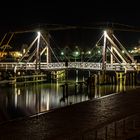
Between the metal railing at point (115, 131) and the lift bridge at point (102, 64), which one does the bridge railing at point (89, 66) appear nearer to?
the lift bridge at point (102, 64)

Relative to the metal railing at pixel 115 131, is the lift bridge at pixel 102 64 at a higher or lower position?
higher

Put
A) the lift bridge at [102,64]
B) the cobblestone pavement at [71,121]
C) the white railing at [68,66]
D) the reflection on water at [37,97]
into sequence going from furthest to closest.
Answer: the white railing at [68,66]
the lift bridge at [102,64]
the reflection on water at [37,97]
the cobblestone pavement at [71,121]

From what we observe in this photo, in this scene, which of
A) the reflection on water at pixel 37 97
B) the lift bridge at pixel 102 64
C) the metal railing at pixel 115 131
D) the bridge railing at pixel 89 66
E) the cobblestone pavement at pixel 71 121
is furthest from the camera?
the bridge railing at pixel 89 66

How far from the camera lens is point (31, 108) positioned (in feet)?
105

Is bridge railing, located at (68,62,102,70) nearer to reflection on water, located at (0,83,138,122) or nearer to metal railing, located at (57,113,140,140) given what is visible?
reflection on water, located at (0,83,138,122)

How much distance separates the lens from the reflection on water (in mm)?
31141

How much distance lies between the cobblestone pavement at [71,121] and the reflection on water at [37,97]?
6.90 metres

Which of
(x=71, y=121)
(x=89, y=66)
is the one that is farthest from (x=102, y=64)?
(x=71, y=121)

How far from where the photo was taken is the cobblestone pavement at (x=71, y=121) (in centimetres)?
1659

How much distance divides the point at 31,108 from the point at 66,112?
33.1ft

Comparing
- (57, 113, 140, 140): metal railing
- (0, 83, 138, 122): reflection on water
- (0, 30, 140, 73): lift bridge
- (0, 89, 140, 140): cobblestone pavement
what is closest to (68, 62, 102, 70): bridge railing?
(0, 30, 140, 73): lift bridge

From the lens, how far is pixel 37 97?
3878 centimetres

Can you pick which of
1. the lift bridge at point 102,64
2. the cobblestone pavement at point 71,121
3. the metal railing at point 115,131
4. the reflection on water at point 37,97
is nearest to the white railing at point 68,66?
the lift bridge at point 102,64

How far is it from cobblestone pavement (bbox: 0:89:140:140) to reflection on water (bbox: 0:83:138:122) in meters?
6.90
